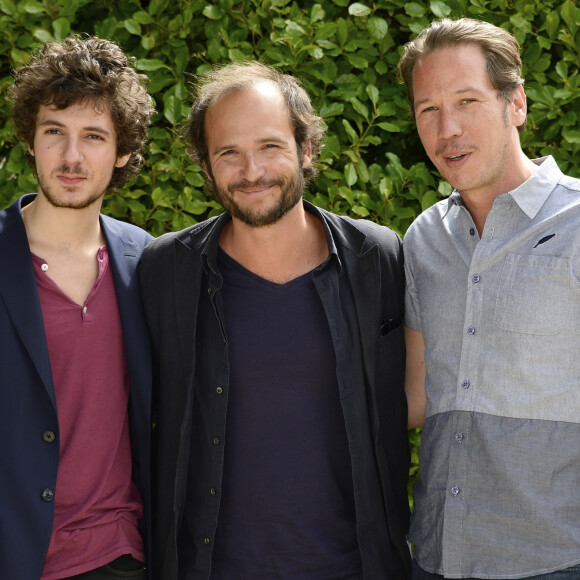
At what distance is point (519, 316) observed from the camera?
8.30 feet

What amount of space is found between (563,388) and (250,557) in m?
1.03

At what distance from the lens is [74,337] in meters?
2.80

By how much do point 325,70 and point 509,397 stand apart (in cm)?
149

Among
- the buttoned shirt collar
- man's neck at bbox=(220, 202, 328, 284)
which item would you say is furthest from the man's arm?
the buttoned shirt collar

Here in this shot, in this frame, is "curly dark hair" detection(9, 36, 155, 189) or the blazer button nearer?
the blazer button

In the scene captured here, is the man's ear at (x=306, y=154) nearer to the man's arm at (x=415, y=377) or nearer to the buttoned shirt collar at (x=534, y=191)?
the man's arm at (x=415, y=377)

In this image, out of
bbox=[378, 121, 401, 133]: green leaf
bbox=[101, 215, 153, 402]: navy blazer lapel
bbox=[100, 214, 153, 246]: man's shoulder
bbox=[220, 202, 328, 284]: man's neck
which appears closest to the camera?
bbox=[101, 215, 153, 402]: navy blazer lapel

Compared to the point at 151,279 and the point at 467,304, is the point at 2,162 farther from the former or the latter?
the point at 467,304

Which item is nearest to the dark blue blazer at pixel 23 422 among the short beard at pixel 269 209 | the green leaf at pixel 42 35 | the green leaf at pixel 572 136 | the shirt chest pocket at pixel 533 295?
the short beard at pixel 269 209

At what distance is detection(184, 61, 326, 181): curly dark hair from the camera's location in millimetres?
3115

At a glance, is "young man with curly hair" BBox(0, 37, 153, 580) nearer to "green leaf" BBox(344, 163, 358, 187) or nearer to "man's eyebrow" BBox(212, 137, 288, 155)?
"man's eyebrow" BBox(212, 137, 288, 155)

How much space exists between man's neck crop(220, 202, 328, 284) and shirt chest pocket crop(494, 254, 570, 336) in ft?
2.27

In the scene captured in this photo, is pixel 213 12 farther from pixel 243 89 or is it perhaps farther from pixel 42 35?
pixel 42 35

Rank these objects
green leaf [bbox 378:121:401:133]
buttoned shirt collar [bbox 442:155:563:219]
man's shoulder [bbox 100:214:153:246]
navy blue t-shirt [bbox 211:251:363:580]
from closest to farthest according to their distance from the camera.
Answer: buttoned shirt collar [bbox 442:155:563:219] → navy blue t-shirt [bbox 211:251:363:580] → man's shoulder [bbox 100:214:153:246] → green leaf [bbox 378:121:401:133]
